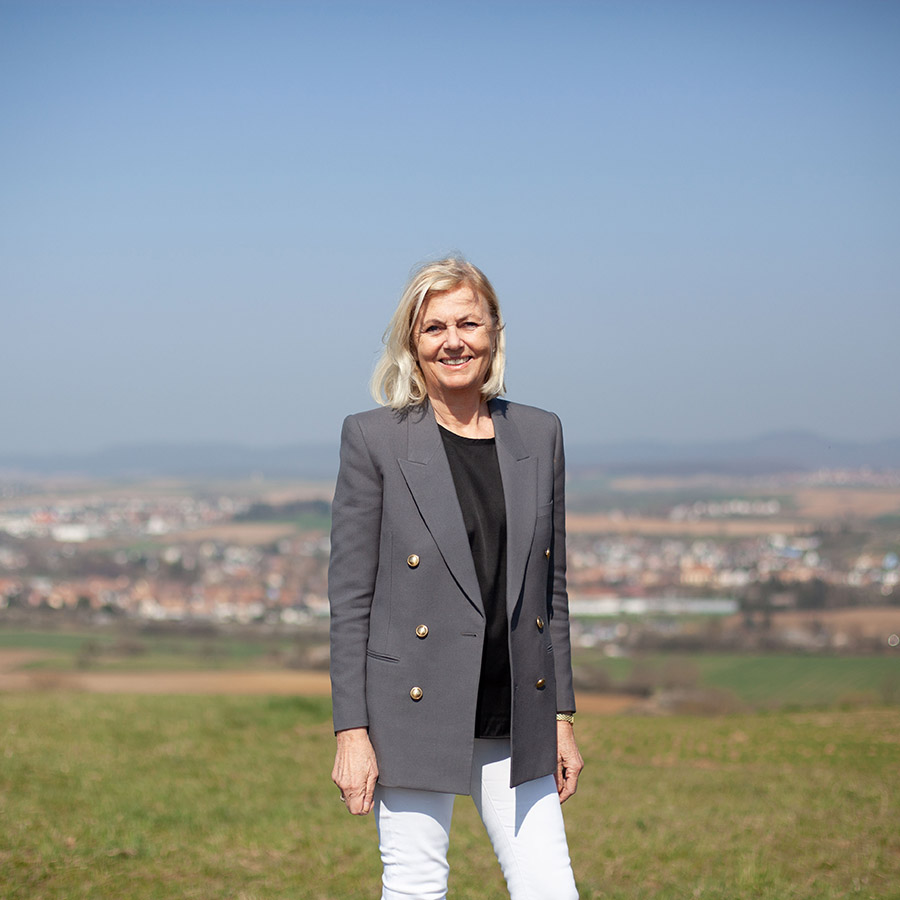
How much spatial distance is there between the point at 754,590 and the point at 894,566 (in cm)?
395

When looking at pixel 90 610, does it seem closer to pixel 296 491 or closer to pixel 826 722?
pixel 296 491

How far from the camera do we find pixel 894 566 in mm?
22953

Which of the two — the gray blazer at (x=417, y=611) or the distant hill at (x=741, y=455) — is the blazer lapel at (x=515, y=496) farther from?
the distant hill at (x=741, y=455)

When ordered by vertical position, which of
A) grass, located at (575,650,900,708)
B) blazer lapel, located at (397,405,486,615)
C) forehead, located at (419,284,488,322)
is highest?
forehead, located at (419,284,488,322)

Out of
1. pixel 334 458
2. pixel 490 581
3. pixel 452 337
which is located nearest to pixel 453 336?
pixel 452 337

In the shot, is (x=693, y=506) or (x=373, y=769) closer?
(x=373, y=769)

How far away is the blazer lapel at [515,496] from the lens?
9.48ft

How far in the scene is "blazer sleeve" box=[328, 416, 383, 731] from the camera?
2850mm

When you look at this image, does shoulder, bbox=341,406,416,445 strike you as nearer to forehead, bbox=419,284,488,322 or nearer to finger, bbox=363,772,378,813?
forehead, bbox=419,284,488,322

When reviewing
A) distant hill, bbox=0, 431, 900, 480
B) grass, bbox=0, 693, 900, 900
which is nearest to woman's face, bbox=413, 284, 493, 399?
grass, bbox=0, 693, 900, 900

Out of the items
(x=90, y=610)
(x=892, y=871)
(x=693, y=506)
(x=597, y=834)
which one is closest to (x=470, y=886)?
(x=597, y=834)

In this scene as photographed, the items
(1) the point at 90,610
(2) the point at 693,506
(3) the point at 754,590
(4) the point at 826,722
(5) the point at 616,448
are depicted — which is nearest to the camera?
(4) the point at 826,722

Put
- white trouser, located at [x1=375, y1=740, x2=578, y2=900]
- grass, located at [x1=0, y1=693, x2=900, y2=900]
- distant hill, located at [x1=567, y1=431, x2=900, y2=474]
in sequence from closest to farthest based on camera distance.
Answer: white trouser, located at [x1=375, y1=740, x2=578, y2=900], grass, located at [x1=0, y1=693, x2=900, y2=900], distant hill, located at [x1=567, y1=431, x2=900, y2=474]

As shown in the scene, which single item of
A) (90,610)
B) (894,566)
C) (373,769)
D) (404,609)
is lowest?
(90,610)
